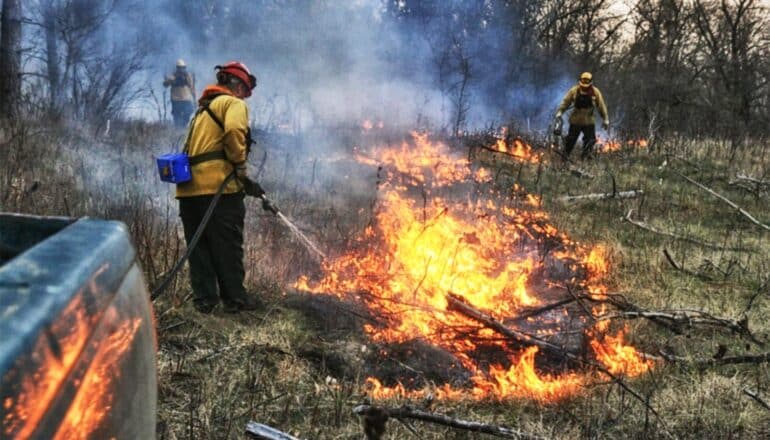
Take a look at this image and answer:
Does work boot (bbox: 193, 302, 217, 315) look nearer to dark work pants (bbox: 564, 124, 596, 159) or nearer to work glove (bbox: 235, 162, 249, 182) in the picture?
work glove (bbox: 235, 162, 249, 182)

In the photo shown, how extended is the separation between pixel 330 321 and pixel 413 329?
703 millimetres

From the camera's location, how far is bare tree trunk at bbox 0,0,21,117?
9531 mm

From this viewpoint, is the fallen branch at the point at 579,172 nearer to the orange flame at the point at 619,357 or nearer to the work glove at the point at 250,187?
the orange flame at the point at 619,357

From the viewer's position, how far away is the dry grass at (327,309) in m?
3.35

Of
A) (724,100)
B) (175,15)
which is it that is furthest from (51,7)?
(724,100)

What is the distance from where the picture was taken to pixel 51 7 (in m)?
11.2

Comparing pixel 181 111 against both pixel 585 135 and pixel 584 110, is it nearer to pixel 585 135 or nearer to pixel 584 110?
pixel 584 110

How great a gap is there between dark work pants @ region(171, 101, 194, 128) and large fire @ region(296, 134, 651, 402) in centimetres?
625

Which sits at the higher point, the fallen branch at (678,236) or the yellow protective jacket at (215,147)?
the yellow protective jacket at (215,147)

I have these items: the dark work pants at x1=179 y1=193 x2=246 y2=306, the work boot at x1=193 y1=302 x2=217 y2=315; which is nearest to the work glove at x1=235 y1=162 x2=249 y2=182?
the dark work pants at x1=179 y1=193 x2=246 y2=306

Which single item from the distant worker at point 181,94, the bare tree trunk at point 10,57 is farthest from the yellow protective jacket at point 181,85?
the bare tree trunk at point 10,57

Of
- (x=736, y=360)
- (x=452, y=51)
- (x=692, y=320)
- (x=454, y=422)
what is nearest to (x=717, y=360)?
(x=736, y=360)

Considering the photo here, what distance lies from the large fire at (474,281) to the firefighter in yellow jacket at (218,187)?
0.78 metres

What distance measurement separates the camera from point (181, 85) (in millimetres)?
12789
